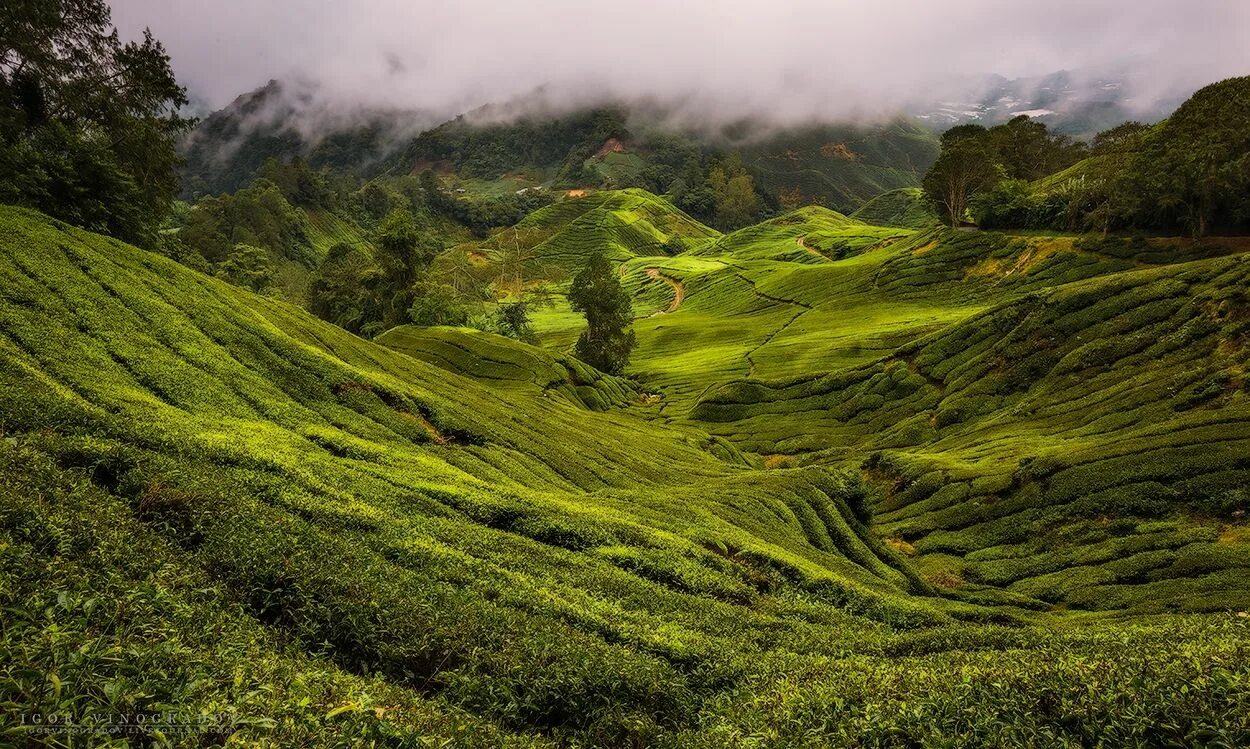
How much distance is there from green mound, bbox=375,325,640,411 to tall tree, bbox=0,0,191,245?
92.1 ft

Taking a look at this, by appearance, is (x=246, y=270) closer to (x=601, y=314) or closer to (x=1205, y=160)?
(x=601, y=314)

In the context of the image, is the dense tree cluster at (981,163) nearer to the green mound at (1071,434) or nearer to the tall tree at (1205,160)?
the tall tree at (1205,160)

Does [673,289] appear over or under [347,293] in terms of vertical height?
under

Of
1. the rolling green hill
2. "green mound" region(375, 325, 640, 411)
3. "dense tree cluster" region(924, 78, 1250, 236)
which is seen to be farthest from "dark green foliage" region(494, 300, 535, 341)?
"dense tree cluster" region(924, 78, 1250, 236)

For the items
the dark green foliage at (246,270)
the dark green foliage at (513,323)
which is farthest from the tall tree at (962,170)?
the dark green foliage at (246,270)

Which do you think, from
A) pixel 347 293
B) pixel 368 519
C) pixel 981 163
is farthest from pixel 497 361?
pixel 981 163

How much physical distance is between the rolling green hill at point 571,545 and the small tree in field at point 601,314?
37.4 m

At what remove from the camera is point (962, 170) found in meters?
120

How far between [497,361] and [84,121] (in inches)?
1672

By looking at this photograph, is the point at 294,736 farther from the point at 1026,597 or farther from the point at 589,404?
the point at 589,404

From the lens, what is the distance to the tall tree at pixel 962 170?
118625mm

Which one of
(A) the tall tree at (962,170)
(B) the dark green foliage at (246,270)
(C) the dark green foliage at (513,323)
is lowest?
(C) the dark green foliage at (513,323)

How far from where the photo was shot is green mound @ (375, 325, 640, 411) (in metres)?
69.2

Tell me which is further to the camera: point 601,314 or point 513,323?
point 513,323
